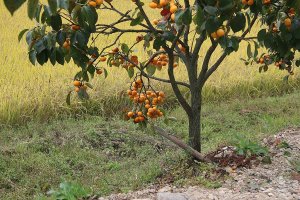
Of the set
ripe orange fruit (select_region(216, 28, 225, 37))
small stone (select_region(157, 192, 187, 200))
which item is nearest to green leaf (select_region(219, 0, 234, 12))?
ripe orange fruit (select_region(216, 28, 225, 37))

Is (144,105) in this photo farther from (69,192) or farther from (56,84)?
(56,84)

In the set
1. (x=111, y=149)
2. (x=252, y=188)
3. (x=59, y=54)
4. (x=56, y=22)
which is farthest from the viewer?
(x=111, y=149)

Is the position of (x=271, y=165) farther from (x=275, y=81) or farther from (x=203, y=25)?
(x=275, y=81)

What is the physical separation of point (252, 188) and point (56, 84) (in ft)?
10.4

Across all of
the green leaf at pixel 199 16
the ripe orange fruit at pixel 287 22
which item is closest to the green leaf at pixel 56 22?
the green leaf at pixel 199 16

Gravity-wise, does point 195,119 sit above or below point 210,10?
below

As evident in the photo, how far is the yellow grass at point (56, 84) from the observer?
191 inches

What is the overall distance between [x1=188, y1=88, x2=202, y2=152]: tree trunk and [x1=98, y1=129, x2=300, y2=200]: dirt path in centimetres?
34

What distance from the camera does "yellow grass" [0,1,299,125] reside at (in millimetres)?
4863

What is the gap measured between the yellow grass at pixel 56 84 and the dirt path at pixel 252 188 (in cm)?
195

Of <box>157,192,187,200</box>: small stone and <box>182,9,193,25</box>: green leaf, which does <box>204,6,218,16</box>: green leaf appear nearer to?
<box>182,9,193,25</box>: green leaf

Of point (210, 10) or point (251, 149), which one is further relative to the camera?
point (251, 149)

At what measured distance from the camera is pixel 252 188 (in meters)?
2.56

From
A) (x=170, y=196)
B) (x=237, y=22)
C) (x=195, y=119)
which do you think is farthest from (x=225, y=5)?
(x=195, y=119)
